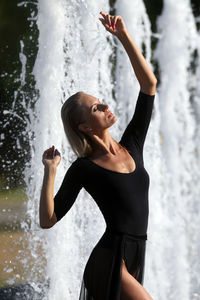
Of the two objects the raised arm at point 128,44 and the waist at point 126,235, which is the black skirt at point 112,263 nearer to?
the waist at point 126,235

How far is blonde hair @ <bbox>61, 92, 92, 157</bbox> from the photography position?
2557 mm

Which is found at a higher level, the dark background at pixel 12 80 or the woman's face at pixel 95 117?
the dark background at pixel 12 80

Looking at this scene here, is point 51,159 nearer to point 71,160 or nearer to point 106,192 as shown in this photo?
point 106,192

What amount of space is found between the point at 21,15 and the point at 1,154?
3363 mm

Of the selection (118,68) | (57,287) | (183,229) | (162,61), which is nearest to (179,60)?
(162,61)

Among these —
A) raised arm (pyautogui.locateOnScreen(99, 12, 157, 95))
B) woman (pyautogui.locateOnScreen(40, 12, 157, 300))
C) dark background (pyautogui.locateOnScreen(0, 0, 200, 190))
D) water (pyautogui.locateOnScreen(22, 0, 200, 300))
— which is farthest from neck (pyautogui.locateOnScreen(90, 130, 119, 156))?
dark background (pyautogui.locateOnScreen(0, 0, 200, 190))

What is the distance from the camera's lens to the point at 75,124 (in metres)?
2.57

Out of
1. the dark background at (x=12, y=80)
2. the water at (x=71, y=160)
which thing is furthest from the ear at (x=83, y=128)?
the dark background at (x=12, y=80)

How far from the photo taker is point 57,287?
181 inches

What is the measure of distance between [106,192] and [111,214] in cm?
10

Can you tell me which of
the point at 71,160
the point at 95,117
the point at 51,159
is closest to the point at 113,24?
the point at 95,117

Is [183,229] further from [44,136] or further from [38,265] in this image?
[44,136]

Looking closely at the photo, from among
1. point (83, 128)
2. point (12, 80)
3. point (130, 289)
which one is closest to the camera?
point (130, 289)

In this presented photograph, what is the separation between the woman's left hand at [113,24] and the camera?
258cm
